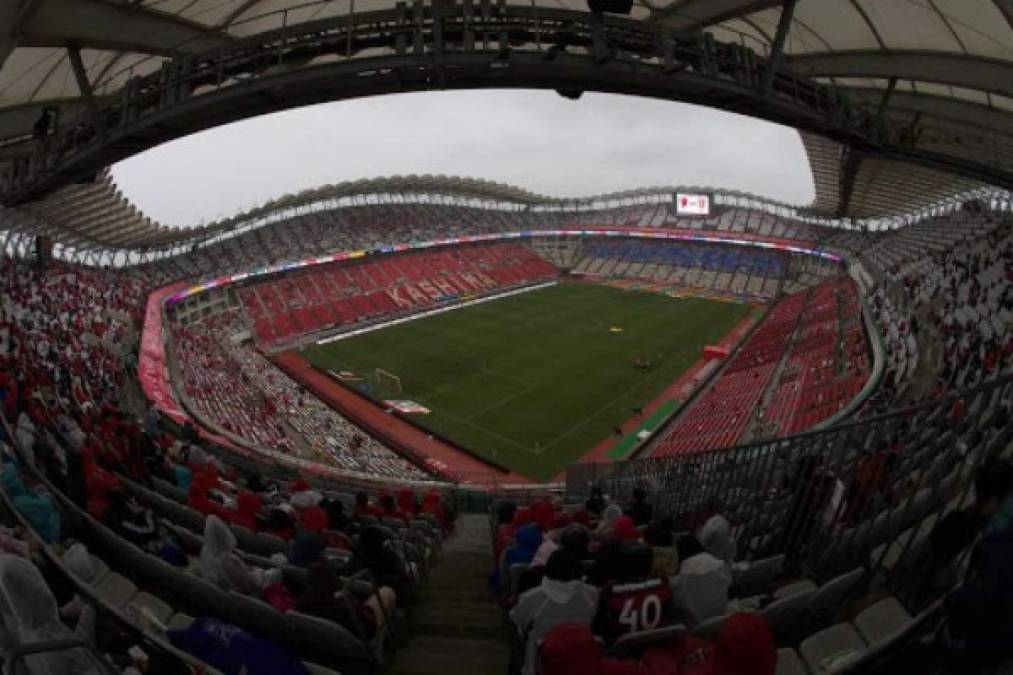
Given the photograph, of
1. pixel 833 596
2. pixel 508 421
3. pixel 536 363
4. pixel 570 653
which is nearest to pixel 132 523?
pixel 570 653

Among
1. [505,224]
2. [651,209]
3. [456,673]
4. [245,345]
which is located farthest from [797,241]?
[456,673]

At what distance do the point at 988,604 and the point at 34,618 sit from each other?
4333mm

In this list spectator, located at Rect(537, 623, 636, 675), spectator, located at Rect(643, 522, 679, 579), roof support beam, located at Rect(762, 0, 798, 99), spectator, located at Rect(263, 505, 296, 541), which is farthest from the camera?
roof support beam, located at Rect(762, 0, 798, 99)

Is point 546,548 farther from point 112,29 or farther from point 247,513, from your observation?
point 112,29

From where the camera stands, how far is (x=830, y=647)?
12.0 feet

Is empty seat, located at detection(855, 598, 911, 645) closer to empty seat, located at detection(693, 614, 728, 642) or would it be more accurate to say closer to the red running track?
empty seat, located at detection(693, 614, 728, 642)

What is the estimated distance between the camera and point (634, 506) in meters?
7.18

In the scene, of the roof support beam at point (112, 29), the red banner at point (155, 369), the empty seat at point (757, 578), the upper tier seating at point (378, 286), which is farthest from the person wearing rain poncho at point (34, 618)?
the upper tier seating at point (378, 286)

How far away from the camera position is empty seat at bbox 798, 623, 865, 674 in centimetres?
352

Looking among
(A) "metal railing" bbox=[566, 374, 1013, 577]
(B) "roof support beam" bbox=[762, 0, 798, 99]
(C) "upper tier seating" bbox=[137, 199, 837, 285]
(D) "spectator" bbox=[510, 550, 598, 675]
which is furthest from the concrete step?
(C) "upper tier seating" bbox=[137, 199, 837, 285]

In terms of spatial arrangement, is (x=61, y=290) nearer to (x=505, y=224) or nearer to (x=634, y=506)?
(x=634, y=506)

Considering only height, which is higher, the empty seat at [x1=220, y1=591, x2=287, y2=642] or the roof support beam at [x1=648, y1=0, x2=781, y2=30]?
the roof support beam at [x1=648, y1=0, x2=781, y2=30]

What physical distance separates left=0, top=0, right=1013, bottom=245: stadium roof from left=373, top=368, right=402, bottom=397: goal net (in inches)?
730

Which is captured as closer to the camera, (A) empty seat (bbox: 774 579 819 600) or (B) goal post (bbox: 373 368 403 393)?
(A) empty seat (bbox: 774 579 819 600)
